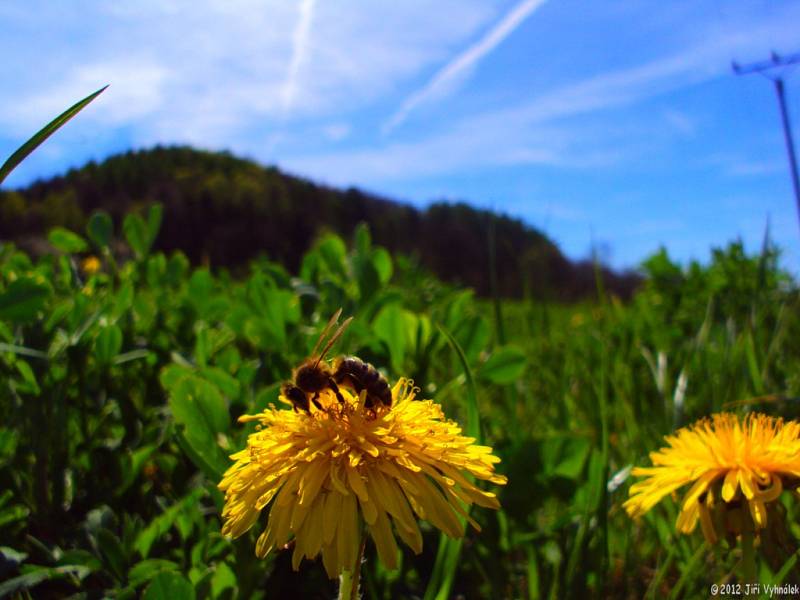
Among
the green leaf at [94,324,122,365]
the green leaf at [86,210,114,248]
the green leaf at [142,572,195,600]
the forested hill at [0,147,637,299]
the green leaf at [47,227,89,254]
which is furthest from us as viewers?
the forested hill at [0,147,637,299]

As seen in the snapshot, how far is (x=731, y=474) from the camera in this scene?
1.47m

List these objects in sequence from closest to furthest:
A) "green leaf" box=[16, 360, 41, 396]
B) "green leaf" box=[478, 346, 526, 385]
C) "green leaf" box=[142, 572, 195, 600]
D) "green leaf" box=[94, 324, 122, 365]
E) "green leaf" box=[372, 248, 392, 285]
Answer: "green leaf" box=[142, 572, 195, 600] → "green leaf" box=[16, 360, 41, 396] → "green leaf" box=[94, 324, 122, 365] → "green leaf" box=[478, 346, 526, 385] → "green leaf" box=[372, 248, 392, 285]

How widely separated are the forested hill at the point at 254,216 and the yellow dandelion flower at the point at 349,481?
4.39m

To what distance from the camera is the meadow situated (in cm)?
156

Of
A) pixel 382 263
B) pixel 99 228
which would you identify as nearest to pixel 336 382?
pixel 382 263

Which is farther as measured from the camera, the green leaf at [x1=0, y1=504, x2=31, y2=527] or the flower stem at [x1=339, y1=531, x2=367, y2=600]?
the green leaf at [x1=0, y1=504, x2=31, y2=527]

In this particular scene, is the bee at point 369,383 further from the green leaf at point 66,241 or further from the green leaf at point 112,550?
the green leaf at point 66,241

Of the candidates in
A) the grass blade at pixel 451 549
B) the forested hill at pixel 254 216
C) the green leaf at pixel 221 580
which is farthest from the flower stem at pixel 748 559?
the forested hill at pixel 254 216

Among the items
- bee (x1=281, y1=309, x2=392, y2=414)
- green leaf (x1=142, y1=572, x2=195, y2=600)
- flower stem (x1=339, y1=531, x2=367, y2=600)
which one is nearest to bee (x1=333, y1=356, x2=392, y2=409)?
bee (x1=281, y1=309, x2=392, y2=414)

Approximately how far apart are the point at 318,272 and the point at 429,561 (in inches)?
44.0

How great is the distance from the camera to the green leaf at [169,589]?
1.31 m

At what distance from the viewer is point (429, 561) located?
1.86 metres

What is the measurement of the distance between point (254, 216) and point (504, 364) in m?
6.97

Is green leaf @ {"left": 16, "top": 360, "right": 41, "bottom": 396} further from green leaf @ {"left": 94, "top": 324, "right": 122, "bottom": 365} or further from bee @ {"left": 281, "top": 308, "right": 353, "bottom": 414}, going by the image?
bee @ {"left": 281, "top": 308, "right": 353, "bottom": 414}
